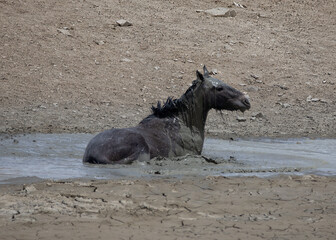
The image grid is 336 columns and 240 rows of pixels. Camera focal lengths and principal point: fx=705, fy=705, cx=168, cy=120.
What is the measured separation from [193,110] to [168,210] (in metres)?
4.61

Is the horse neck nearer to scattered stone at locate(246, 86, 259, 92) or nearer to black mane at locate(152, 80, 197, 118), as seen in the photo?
black mane at locate(152, 80, 197, 118)

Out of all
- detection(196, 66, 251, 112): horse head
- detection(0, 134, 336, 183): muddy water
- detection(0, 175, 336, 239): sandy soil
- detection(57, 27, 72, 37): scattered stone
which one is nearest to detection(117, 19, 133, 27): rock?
detection(57, 27, 72, 37): scattered stone

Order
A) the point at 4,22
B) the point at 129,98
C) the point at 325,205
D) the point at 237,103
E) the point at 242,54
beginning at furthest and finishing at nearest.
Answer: the point at 242,54, the point at 4,22, the point at 129,98, the point at 237,103, the point at 325,205

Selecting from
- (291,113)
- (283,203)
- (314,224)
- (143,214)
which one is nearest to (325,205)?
(283,203)

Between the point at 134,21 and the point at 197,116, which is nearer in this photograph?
the point at 197,116

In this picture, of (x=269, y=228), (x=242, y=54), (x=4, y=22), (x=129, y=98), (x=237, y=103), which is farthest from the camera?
(x=242, y=54)

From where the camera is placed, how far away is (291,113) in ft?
54.2

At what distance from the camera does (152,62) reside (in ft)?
61.1

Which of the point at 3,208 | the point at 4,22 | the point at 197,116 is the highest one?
the point at 4,22

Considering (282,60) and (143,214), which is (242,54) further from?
(143,214)

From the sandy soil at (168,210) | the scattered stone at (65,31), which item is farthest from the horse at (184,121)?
the scattered stone at (65,31)

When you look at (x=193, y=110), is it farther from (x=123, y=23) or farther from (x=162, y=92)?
(x=123, y=23)

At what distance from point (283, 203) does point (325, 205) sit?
0.42 metres

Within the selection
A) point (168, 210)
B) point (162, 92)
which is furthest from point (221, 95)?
point (162, 92)
